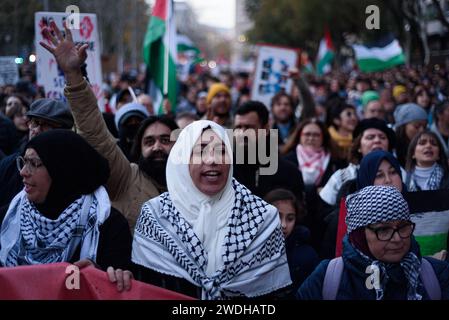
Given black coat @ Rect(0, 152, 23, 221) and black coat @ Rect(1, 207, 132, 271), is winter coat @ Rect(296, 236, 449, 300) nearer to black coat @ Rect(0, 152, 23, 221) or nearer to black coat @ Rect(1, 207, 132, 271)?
black coat @ Rect(1, 207, 132, 271)

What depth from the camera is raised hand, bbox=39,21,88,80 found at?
14.3ft

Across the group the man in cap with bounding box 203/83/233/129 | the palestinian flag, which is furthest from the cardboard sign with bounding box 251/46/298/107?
the palestinian flag

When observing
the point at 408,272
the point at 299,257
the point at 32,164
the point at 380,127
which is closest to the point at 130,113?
the point at 380,127

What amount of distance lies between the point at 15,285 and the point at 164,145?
2.01 metres

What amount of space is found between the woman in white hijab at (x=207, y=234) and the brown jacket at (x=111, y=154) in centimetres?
92

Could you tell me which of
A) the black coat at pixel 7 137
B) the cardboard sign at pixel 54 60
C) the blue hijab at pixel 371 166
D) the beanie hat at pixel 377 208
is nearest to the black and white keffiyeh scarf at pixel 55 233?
the beanie hat at pixel 377 208

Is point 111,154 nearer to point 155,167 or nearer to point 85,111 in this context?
point 85,111

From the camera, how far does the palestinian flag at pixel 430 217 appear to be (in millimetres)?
3943

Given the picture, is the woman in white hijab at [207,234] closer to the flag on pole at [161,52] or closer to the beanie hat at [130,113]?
the beanie hat at [130,113]

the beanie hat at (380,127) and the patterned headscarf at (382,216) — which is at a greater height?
the beanie hat at (380,127)

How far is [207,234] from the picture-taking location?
332 centimetres
